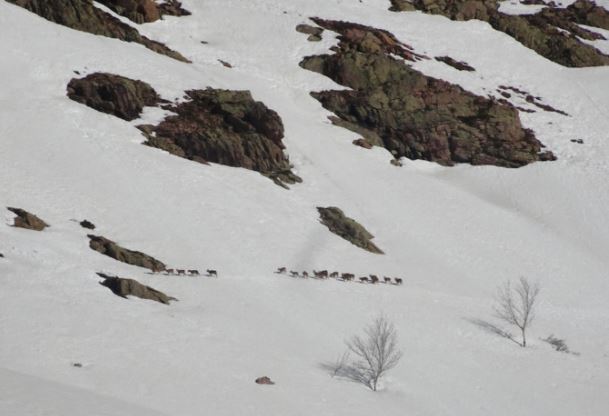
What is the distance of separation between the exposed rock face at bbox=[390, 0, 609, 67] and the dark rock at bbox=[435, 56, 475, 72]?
40.8 ft

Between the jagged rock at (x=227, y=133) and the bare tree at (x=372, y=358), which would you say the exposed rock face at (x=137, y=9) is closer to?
the jagged rock at (x=227, y=133)

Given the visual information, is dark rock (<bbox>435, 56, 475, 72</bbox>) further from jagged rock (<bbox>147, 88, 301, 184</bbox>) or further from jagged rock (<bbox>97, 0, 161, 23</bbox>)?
jagged rock (<bbox>97, 0, 161, 23</bbox>)

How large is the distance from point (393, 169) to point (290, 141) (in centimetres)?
763

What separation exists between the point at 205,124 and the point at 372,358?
23.5 meters

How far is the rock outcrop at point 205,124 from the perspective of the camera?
3953cm

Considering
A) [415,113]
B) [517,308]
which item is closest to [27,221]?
[517,308]

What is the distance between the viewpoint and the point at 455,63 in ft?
210

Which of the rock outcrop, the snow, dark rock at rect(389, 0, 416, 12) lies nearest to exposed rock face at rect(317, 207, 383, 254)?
the snow

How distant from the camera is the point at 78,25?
49406 millimetres

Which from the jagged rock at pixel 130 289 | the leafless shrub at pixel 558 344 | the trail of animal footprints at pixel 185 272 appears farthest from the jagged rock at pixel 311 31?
the jagged rock at pixel 130 289

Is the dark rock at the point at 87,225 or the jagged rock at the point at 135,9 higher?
the jagged rock at the point at 135,9

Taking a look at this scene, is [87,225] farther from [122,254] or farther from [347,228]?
[347,228]

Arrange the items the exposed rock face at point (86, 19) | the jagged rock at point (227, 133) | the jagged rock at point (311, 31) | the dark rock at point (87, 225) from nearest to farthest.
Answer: the dark rock at point (87, 225), the jagged rock at point (227, 133), the exposed rock face at point (86, 19), the jagged rock at point (311, 31)

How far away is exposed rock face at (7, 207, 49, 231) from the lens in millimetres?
25406
